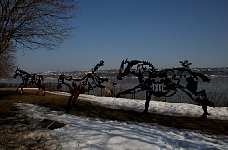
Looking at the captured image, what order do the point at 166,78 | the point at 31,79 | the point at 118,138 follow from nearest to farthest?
the point at 118,138 < the point at 166,78 < the point at 31,79

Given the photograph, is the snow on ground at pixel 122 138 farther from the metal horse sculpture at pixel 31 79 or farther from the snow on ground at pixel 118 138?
the metal horse sculpture at pixel 31 79

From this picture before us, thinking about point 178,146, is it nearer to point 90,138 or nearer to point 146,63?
point 90,138

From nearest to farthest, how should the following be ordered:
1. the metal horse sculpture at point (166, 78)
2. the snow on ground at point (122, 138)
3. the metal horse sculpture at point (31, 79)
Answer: the snow on ground at point (122, 138) → the metal horse sculpture at point (166, 78) → the metal horse sculpture at point (31, 79)

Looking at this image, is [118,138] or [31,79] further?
[31,79]

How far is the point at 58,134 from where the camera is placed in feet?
22.0

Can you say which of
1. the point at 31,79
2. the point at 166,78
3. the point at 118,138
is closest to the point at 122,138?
the point at 118,138

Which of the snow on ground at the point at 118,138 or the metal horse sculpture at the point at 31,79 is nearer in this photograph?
the snow on ground at the point at 118,138

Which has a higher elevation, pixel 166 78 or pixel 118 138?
pixel 166 78

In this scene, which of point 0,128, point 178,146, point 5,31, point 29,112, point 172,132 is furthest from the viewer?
point 5,31

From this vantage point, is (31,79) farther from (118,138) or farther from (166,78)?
(118,138)

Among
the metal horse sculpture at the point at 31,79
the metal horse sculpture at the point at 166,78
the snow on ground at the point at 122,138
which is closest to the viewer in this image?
the snow on ground at the point at 122,138

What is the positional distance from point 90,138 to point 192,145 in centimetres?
221

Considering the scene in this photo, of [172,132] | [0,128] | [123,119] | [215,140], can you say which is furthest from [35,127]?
[215,140]

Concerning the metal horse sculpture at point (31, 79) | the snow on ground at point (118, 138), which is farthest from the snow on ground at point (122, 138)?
the metal horse sculpture at point (31, 79)
